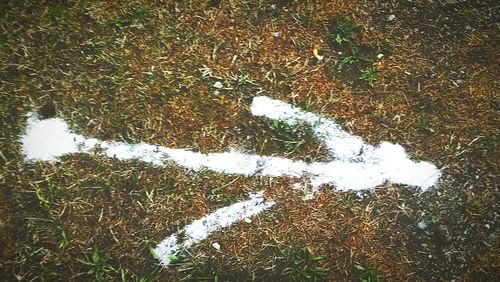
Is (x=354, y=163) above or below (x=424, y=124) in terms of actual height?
below

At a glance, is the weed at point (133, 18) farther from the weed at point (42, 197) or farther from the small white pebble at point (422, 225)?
the small white pebble at point (422, 225)

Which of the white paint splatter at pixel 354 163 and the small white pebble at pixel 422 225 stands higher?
the white paint splatter at pixel 354 163

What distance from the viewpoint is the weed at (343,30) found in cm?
300

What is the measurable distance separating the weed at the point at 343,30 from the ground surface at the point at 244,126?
0.03 m

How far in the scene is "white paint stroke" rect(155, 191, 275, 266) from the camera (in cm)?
256

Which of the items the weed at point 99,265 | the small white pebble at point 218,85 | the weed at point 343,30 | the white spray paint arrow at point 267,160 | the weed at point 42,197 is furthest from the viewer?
the weed at point 343,30

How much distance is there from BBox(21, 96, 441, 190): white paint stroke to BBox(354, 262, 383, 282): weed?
517mm

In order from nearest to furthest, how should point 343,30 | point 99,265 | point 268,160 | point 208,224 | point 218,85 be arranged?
point 99,265 → point 208,224 → point 268,160 → point 218,85 → point 343,30

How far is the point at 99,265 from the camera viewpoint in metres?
2.50

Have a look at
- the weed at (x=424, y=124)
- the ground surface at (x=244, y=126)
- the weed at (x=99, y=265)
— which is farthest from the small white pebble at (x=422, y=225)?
the weed at (x=99, y=265)

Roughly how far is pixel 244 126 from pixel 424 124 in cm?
127

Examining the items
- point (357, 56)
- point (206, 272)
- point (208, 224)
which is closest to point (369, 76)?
point (357, 56)

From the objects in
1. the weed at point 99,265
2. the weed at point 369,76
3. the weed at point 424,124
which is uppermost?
the weed at point 369,76

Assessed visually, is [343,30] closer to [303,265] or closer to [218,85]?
[218,85]
